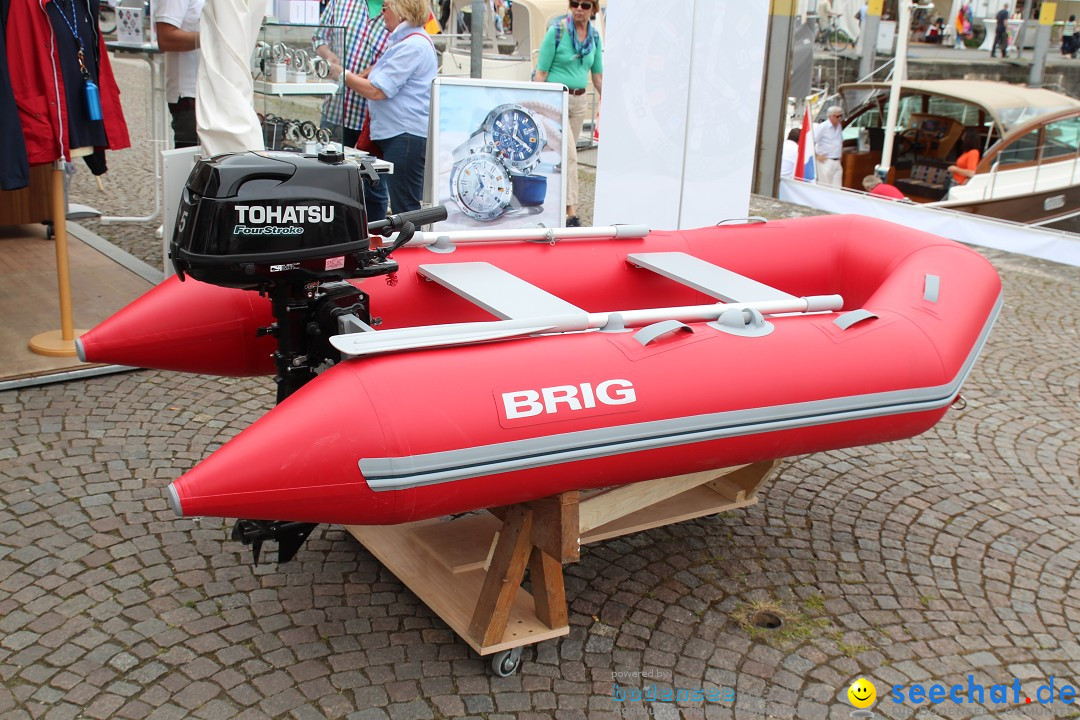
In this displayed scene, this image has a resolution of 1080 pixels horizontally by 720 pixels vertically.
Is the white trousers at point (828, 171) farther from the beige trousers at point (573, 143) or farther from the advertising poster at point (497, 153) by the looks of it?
the advertising poster at point (497, 153)

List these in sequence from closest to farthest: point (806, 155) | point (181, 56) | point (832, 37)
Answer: point (181, 56)
point (806, 155)
point (832, 37)

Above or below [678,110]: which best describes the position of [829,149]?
below

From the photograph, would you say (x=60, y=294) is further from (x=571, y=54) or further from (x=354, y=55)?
(x=571, y=54)

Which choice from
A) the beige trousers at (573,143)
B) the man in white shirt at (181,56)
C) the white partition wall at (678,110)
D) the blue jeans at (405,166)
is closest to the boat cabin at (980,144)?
the beige trousers at (573,143)

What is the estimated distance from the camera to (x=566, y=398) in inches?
103

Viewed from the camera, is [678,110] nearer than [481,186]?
No

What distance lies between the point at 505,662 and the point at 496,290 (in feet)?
3.81

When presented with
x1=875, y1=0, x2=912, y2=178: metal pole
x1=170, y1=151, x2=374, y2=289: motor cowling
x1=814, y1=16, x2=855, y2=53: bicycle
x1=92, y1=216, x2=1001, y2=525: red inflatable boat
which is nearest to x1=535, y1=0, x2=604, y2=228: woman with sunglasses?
x1=92, y1=216, x2=1001, y2=525: red inflatable boat

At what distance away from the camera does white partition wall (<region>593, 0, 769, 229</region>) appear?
5.62 m

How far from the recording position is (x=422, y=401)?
2.47 metres

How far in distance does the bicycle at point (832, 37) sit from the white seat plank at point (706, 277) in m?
21.2

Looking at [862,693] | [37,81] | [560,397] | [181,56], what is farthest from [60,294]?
[862,693]

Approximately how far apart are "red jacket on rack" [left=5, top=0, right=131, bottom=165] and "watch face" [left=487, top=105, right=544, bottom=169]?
6.65 feet

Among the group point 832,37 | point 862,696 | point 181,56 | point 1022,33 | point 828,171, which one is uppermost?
point 1022,33
